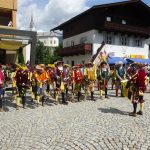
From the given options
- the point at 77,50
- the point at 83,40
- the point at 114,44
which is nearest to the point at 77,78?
the point at 114,44

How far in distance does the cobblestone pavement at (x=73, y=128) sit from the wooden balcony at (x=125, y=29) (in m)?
25.5

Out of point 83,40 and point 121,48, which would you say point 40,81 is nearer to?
point 121,48

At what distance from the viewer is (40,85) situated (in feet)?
40.9

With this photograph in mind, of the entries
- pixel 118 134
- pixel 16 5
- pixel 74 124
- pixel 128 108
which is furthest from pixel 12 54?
pixel 118 134

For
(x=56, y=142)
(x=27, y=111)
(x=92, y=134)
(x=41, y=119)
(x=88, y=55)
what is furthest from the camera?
(x=88, y=55)

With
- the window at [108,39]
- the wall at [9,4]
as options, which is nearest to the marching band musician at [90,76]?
the wall at [9,4]

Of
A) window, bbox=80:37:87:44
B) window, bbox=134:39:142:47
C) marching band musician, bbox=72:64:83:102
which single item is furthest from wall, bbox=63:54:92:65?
marching band musician, bbox=72:64:83:102

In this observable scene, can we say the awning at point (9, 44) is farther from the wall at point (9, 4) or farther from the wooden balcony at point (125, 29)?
the wooden balcony at point (125, 29)

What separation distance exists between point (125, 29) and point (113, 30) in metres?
1.79

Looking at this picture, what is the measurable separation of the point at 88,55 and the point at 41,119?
3006 cm

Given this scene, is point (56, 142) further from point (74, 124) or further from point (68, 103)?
point (68, 103)

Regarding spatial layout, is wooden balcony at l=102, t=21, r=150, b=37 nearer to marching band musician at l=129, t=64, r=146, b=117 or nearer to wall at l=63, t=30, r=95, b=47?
wall at l=63, t=30, r=95, b=47

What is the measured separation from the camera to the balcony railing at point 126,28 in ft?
121

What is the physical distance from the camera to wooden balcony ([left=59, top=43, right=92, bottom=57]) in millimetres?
38044
